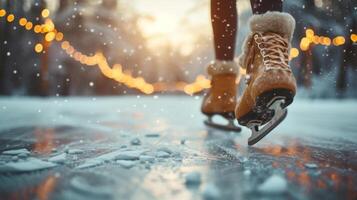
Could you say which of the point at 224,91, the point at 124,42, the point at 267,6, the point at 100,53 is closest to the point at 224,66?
the point at 224,91

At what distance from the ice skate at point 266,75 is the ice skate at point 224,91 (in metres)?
0.52

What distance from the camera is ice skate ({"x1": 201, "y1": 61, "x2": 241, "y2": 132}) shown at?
2090 millimetres

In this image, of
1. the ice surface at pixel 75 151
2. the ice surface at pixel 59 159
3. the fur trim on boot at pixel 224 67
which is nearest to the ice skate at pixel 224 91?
the fur trim on boot at pixel 224 67

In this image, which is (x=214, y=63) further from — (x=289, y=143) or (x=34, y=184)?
(x=34, y=184)

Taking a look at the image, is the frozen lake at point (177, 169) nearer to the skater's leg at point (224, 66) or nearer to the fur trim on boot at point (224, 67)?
the skater's leg at point (224, 66)

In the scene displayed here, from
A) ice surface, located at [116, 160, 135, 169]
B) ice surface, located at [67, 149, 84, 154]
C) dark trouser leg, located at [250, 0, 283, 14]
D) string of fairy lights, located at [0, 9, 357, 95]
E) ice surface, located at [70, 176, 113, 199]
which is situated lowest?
ice surface, located at [70, 176, 113, 199]

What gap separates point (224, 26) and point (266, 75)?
0.84m

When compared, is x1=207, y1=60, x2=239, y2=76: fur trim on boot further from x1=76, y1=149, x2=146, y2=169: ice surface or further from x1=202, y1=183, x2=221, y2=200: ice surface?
x1=202, y1=183, x2=221, y2=200: ice surface

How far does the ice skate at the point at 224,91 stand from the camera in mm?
2090

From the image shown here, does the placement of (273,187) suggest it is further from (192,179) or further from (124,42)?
(124,42)

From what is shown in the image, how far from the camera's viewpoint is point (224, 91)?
211 cm

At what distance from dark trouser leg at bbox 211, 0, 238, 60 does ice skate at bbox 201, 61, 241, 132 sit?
7 cm

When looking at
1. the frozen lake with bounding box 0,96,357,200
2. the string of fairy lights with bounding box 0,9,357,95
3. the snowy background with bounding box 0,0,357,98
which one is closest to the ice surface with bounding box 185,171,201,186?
the frozen lake with bounding box 0,96,357,200

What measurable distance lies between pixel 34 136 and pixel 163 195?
3.92 feet
